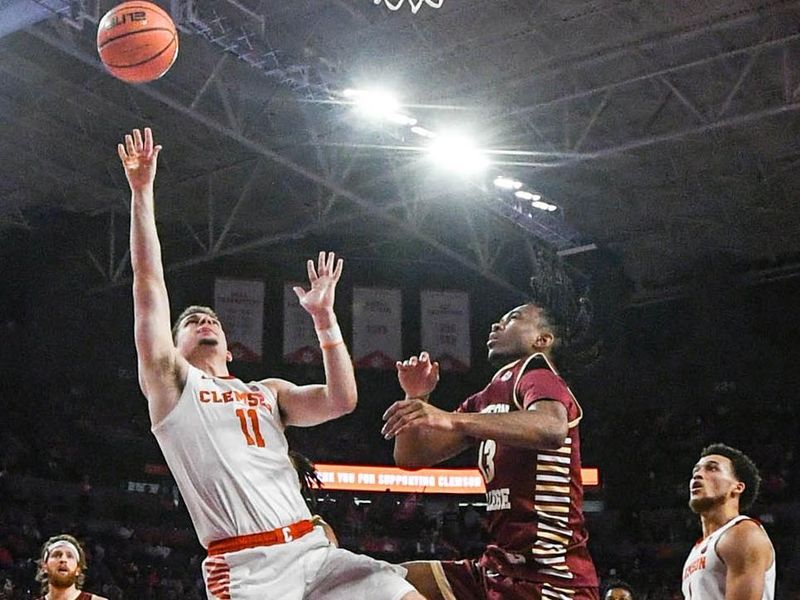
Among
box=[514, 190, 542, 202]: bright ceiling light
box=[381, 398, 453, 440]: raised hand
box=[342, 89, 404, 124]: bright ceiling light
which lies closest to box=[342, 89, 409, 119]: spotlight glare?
box=[342, 89, 404, 124]: bright ceiling light

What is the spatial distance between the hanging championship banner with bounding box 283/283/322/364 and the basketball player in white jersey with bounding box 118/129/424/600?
15.2m

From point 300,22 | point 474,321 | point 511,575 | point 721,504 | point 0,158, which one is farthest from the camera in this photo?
point 474,321

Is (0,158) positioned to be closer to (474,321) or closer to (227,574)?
(474,321)

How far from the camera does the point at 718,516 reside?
20.4ft

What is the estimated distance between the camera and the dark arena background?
1383 centimetres

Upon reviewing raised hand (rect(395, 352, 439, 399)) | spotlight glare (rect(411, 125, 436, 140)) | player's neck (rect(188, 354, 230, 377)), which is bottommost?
raised hand (rect(395, 352, 439, 399))

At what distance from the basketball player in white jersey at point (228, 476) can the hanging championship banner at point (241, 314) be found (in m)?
14.7

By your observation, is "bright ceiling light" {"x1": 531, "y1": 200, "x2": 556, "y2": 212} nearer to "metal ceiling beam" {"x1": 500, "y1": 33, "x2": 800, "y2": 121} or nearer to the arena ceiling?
the arena ceiling

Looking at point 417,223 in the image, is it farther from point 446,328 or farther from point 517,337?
point 517,337

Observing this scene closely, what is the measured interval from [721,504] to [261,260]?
15.3 meters

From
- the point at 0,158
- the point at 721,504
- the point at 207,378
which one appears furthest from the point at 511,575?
the point at 0,158

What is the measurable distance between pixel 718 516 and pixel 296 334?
14.3 m

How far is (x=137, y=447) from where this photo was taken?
20.4m

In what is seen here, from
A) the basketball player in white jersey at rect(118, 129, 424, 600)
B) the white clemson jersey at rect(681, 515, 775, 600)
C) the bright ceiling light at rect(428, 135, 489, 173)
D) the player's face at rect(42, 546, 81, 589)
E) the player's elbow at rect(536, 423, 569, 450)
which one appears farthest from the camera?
the bright ceiling light at rect(428, 135, 489, 173)
